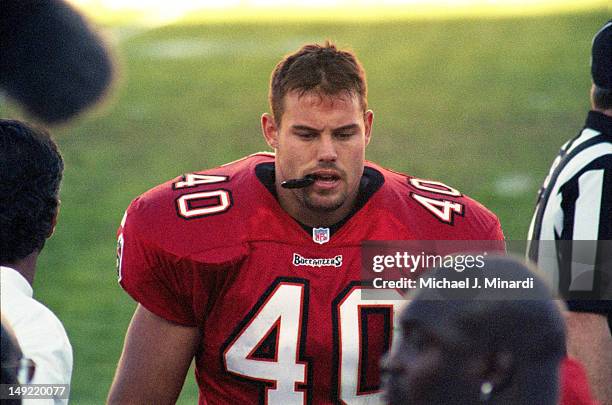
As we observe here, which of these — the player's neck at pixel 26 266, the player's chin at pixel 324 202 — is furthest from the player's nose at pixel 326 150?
the player's neck at pixel 26 266

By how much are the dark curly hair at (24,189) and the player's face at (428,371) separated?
1047mm

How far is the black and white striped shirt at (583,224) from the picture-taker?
4.09m

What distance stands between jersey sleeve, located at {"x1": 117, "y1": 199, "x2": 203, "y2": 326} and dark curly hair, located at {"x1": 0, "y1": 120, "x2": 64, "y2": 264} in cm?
70

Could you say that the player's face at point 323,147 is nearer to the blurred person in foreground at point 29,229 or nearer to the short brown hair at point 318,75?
the short brown hair at point 318,75

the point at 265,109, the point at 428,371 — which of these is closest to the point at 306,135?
the point at 428,371

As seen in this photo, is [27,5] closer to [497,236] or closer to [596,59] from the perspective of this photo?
[497,236]

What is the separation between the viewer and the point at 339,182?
3.73m

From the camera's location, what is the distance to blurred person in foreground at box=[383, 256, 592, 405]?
2.35m

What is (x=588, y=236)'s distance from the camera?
161 inches

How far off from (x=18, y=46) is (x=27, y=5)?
16 centimetres

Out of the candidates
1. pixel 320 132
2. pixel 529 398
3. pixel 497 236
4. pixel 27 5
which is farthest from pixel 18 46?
pixel 529 398

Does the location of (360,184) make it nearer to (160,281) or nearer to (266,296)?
(266,296)

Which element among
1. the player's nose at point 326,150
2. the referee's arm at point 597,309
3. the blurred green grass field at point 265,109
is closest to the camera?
the player's nose at point 326,150

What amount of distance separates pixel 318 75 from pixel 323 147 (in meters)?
0.25
